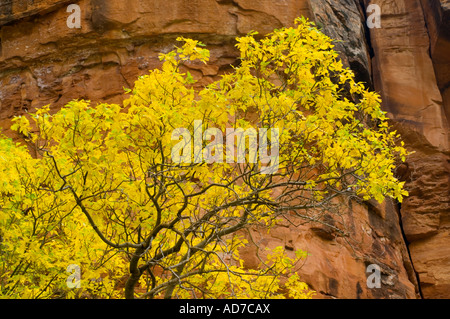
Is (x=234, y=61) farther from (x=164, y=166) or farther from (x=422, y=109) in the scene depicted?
(x=164, y=166)

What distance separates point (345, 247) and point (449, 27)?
10417 millimetres

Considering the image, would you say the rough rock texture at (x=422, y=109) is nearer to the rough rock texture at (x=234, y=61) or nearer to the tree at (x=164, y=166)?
the rough rock texture at (x=234, y=61)

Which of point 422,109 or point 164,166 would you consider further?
point 422,109

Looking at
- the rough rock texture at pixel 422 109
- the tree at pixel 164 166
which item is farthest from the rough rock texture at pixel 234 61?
the tree at pixel 164 166

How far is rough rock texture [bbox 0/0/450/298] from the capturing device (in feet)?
54.4

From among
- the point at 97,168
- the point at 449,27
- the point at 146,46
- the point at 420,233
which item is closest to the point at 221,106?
the point at 97,168

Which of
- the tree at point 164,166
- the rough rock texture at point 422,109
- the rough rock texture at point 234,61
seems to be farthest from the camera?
the rough rock texture at point 422,109

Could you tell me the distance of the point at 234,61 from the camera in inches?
707

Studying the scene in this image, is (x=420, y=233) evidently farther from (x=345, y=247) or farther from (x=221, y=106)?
(x=221, y=106)

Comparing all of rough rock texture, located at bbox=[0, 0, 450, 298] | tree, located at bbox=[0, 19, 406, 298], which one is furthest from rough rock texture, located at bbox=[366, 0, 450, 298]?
tree, located at bbox=[0, 19, 406, 298]

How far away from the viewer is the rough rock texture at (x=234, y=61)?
54.4ft

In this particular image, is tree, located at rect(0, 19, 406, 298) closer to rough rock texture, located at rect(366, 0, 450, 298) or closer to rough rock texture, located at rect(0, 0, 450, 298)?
rough rock texture, located at rect(0, 0, 450, 298)

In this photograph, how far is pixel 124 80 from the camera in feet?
60.5

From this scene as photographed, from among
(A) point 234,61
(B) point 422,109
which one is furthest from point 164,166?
(B) point 422,109
